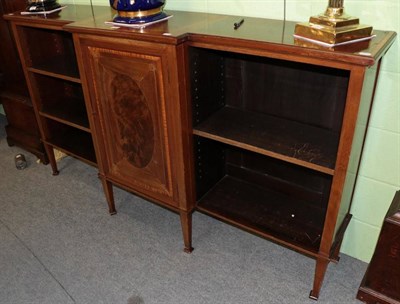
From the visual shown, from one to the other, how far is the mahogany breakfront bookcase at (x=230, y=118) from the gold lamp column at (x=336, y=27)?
0.05 m

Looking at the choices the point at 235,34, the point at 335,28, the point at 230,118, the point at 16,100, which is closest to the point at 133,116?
the point at 230,118

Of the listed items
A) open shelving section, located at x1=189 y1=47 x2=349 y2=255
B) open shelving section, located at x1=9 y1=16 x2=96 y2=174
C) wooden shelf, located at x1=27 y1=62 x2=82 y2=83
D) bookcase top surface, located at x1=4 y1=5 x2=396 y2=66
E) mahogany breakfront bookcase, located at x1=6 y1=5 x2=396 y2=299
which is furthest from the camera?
open shelving section, located at x1=9 y1=16 x2=96 y2=174

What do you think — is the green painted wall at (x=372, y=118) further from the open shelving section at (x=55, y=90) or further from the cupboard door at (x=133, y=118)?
the open shelving section at (x=55, y=90)

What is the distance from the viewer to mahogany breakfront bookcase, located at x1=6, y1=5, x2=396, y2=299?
1.15m

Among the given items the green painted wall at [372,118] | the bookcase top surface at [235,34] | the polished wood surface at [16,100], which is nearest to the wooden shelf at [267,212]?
the green painted wall at [372,118]

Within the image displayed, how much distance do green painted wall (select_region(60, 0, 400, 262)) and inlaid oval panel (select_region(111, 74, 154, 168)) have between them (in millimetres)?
462

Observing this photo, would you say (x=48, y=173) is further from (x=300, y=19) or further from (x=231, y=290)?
(x=300, y=19)

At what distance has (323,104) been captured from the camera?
1336 millimetres

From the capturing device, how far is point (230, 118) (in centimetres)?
147

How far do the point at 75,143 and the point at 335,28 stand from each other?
1.55 meters

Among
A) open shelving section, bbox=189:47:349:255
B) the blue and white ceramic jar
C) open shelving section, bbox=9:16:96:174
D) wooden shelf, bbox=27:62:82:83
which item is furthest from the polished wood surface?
open shelving section, bbox=189:47:349:255

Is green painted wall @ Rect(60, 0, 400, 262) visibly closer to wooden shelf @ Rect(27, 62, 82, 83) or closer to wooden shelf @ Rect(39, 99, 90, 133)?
wooden shelf @ Rect(27, 62, 82, 83)

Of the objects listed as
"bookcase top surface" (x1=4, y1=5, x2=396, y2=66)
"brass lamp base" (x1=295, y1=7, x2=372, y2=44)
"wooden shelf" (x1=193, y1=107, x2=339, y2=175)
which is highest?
"brass lamp base" (x1=295, y1=7, x2=372, y2=44)

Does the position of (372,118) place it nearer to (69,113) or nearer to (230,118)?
(230,118)
